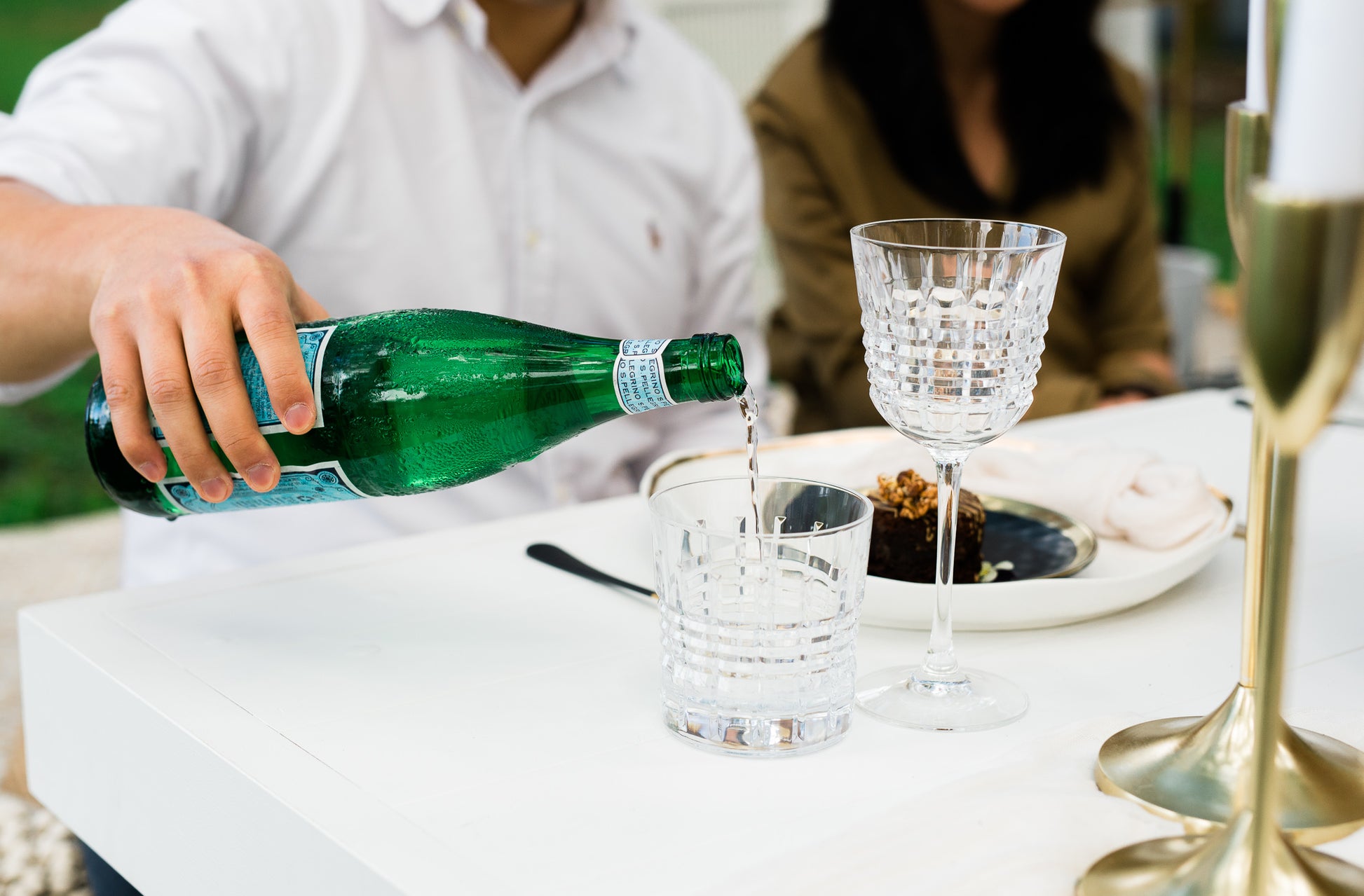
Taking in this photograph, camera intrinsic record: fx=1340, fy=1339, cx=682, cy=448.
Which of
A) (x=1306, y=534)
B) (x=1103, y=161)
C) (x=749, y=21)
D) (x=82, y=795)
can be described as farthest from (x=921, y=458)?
(x=749, y=21)

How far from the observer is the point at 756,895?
0.45 m

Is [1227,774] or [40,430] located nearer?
[1227,774]

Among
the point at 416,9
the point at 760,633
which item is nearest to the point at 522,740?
the point at 760,633

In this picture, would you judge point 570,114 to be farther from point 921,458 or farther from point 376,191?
point 921,458

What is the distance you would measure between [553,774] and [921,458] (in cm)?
42

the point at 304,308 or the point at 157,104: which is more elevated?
the point at 157,104

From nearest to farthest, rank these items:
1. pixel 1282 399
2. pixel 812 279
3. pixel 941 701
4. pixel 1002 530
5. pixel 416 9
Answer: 1. pixel 1282 399
2. pixel 941 701
3. pixel 1002 530
4. pixel 416 9
5. pixel 812 279

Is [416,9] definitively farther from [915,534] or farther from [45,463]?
[45,463]

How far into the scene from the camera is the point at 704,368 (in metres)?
0.64

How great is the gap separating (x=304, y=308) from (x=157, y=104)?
47 cm

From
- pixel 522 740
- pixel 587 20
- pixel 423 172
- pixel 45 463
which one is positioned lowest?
pixel 45 463

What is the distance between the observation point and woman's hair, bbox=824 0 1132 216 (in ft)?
6.21

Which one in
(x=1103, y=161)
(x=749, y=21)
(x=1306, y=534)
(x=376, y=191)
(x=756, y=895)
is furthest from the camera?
(x=749, y=21)

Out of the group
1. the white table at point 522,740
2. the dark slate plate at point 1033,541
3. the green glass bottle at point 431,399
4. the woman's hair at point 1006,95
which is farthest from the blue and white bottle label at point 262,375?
the woman's hair at point 1006,95
